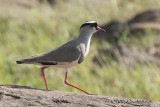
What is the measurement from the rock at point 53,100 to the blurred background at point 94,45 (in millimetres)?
2888

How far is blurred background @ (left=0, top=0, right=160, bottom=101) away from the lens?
9102 millimetres

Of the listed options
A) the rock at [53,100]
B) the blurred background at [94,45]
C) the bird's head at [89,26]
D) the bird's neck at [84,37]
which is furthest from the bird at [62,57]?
the blurred background at [94,45]

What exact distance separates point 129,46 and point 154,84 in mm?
3546

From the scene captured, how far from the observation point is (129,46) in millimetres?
12031

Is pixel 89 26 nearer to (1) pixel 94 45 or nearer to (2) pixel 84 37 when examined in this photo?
(2) pixel 84 37

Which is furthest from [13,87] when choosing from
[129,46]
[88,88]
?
[129,46]

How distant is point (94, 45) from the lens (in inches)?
477

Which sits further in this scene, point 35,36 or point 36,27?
point 36,27

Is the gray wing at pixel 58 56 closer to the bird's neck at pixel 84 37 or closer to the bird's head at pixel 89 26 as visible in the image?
the bird's neck at pixel 84 37

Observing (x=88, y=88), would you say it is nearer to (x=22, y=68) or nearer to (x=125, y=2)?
(x=22, y=68)

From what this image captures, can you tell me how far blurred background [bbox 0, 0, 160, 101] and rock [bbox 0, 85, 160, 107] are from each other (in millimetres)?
2888

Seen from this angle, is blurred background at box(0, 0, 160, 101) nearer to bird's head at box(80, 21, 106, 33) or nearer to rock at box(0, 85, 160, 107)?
bird's head at box(80, 21, 106, 33)

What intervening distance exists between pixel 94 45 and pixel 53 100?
23.1ft

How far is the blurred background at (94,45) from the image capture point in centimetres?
910
